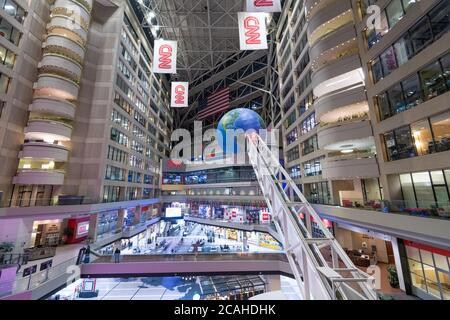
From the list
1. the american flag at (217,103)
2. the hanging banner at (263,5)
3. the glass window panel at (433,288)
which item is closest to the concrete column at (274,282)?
the glass window panel at (433,288)

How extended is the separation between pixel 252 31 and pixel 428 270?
72.9ft

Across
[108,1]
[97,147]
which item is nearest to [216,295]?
[97,147]

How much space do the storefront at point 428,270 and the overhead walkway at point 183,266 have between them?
8.38m

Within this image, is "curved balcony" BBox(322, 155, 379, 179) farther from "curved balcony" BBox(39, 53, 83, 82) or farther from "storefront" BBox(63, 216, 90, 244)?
"curved balcony" BBox(39, 53, 83, 82)

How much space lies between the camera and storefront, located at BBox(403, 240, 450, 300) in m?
12.6

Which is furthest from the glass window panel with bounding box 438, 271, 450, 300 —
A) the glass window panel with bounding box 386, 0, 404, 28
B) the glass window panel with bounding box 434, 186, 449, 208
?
the glass window panel with bounding box 386, 0, 404, 28

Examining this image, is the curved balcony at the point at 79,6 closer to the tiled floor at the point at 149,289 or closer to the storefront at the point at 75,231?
the storefront at the point at 75,231

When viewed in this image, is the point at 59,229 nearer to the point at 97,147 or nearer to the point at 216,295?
the point at 97,147

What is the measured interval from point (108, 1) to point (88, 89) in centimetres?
1443

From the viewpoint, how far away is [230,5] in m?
38.3

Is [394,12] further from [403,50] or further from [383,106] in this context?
[383,106]

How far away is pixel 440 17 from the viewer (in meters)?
11.5

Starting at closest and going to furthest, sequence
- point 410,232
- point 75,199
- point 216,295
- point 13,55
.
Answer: point 410,232 < point 216,295 < point 13,55 < point 75,199

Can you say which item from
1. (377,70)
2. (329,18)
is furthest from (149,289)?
(329,18)
